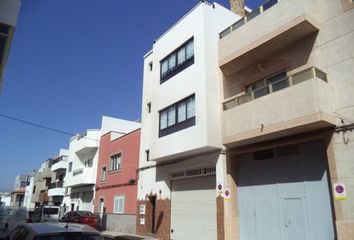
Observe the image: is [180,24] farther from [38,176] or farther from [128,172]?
A: [38,176]

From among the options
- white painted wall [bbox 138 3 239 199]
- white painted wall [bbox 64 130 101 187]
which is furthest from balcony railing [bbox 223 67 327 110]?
white painted wall [bbox 64 130 101 187]

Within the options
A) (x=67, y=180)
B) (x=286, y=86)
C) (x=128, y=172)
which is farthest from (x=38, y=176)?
(x=286, y=86)

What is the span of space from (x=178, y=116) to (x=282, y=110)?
21.5 feet

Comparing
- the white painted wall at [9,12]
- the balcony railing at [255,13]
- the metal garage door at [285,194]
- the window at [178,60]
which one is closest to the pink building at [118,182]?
the window at [178,60]

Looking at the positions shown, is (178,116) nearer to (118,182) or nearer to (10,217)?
(118,182)

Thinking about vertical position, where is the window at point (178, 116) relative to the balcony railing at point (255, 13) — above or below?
below

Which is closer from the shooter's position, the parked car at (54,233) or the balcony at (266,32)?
the parked car at (54,233)

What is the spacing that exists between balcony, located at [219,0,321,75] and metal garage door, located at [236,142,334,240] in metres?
4.16

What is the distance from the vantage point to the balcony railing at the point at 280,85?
1094cm

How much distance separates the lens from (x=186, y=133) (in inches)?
617

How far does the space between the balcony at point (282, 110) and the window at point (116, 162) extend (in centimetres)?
1333

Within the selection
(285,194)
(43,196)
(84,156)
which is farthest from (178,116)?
(43,196)

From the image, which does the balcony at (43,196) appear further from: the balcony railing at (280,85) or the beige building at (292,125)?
the balcony railing at (280,85)

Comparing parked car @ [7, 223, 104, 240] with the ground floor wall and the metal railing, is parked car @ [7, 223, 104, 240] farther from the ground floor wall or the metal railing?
the metal railing
